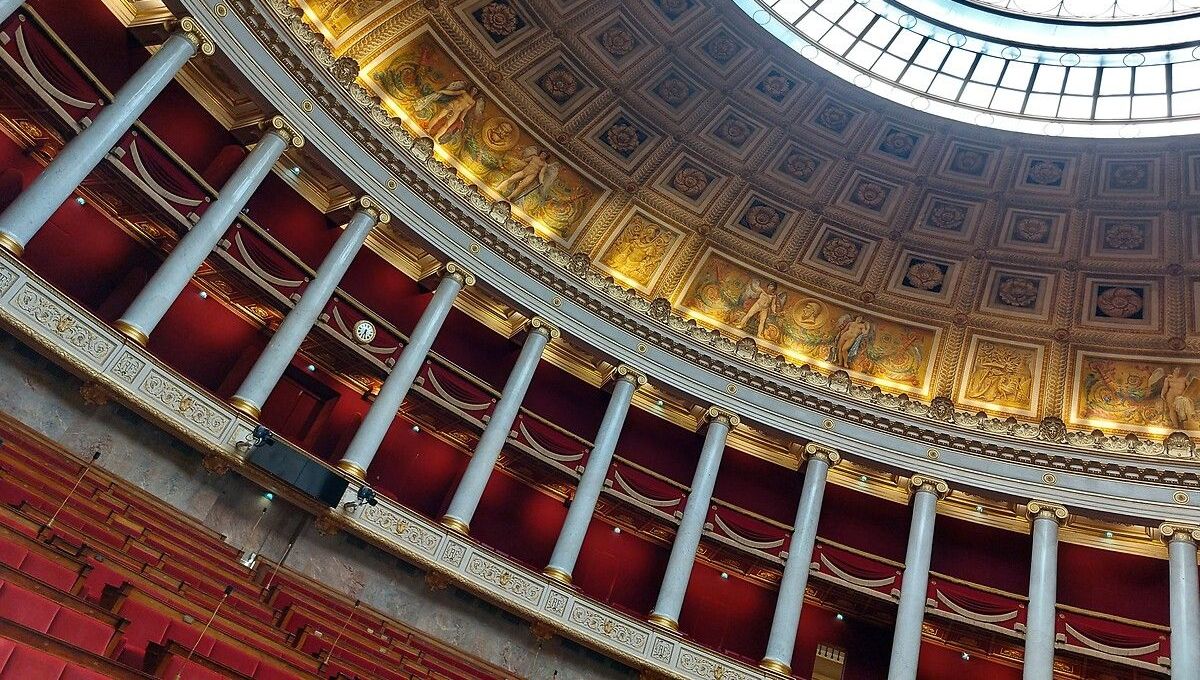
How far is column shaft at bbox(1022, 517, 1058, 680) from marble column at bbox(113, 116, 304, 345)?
55.9ft

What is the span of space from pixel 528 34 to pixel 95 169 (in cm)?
983

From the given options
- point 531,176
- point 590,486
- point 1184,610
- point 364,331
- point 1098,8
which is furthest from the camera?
point 531,176

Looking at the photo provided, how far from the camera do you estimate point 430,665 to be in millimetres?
13156

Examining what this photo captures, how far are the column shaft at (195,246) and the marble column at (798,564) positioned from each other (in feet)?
41.8

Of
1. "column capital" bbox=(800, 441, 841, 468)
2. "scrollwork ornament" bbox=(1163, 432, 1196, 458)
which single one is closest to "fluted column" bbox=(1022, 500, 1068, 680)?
"scrollwork ornament" bbox=(1163, 432, 1196, 458)

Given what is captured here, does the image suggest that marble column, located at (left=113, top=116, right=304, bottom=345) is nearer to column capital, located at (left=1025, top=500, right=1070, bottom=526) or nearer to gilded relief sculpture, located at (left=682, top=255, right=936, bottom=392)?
gilded relief sculpture, located at (left=682, top=255, right=936, bottom=392)

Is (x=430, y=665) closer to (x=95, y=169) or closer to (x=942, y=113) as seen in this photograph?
(x=95, y=169)

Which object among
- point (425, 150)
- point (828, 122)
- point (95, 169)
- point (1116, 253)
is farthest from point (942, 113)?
point (95, 169)

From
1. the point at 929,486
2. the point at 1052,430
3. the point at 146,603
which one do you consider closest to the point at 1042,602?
the point at 929,486

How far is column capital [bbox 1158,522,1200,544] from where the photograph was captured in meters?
17.3

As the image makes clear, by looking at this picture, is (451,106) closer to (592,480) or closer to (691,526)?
(592,480)

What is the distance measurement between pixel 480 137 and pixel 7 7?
1008 cm

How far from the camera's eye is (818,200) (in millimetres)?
22109

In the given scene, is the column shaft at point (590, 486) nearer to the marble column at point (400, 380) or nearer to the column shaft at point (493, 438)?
the column shaft at point (493, 438)
